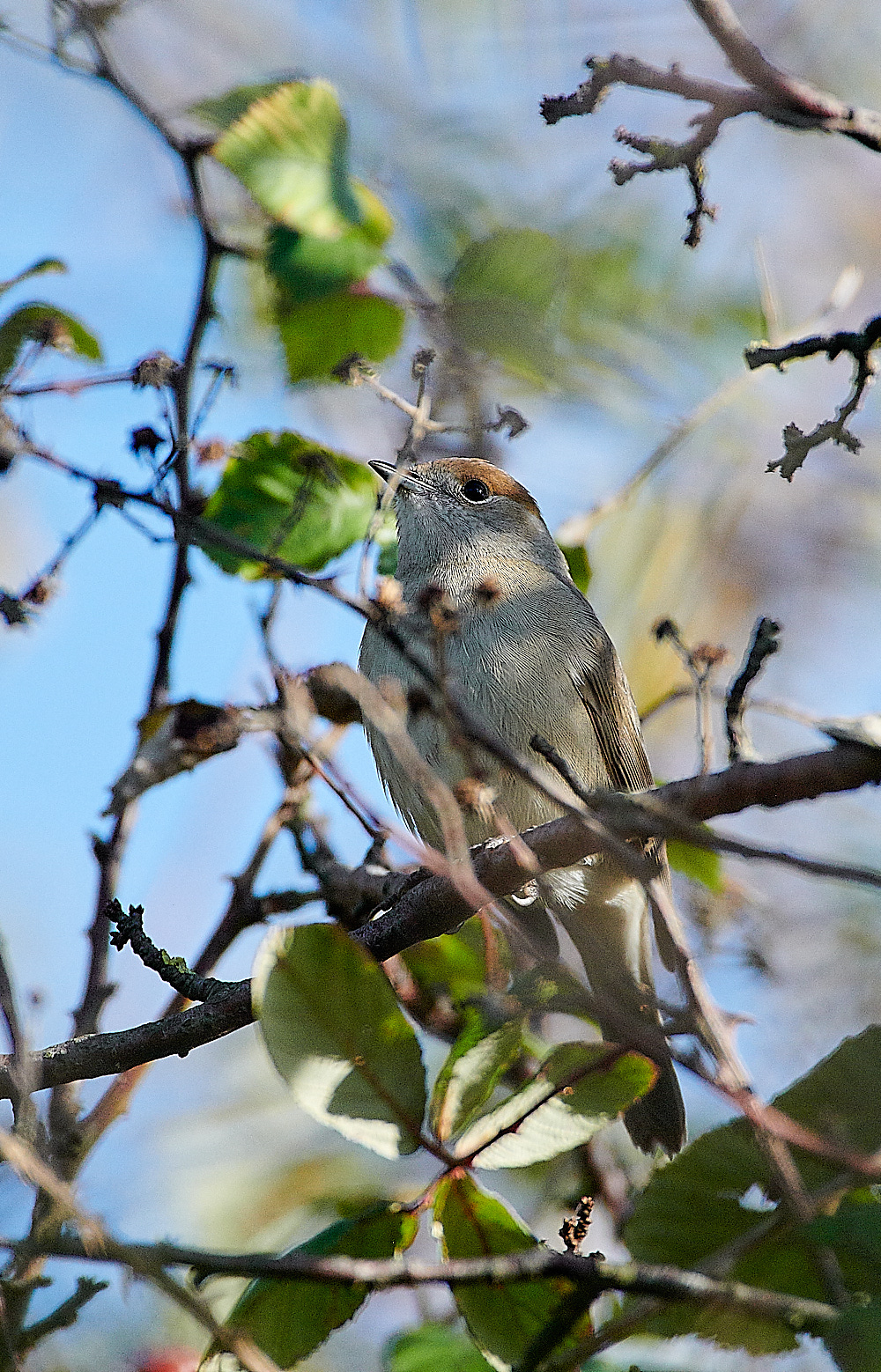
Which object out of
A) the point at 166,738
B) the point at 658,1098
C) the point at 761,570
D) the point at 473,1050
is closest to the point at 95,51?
the point at 166,738

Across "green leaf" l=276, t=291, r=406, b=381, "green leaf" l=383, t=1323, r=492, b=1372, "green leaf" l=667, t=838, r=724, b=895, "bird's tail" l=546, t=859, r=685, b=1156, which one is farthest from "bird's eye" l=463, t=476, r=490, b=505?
"green leaf" l=383, t=1323, r=492, b=1372

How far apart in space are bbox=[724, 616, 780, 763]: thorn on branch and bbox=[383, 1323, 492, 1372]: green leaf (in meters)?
1.25

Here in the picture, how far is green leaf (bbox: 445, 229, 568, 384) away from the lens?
381cm

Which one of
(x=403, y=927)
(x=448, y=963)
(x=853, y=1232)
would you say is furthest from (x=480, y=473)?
(x=853, y=1232)

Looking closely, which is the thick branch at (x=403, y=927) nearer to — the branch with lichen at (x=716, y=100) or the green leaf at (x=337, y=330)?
the branch with lichen at (x=716, y=100)

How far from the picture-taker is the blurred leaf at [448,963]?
3623mm

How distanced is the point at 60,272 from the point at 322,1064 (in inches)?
97.3

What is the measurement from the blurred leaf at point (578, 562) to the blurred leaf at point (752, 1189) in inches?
87.1

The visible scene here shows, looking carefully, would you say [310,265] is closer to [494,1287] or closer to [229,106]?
[229,106]

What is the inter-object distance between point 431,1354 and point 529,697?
232cm

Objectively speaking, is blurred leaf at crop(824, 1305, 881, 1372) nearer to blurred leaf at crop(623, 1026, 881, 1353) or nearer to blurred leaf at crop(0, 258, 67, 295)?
blurred leaf at crop(623, 1026, 881, 1353)

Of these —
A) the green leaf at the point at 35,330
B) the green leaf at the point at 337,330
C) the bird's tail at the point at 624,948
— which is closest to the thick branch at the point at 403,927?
the bird's tail at the point at 624,948

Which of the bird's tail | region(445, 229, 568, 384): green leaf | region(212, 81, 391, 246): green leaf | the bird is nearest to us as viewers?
region(212, 81, 391, 246): green leaf

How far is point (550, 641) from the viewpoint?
4.48 metres
